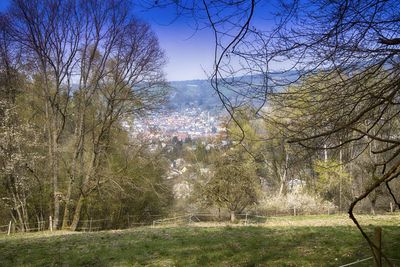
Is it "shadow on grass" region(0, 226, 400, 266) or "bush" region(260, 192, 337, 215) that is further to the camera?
"bush" region(260, 192, 337, 215)

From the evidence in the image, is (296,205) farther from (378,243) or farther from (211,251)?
(378,243)

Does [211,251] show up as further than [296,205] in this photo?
No

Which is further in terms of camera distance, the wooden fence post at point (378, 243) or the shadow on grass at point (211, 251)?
the shadow on grass at point (211, 251)

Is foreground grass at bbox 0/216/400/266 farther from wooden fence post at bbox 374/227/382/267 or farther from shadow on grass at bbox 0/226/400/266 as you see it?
wooden fence post at bbox 374/227/382/267

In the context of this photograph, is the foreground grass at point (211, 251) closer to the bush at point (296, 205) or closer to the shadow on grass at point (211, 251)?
the shadow on grass at point (211, 251)

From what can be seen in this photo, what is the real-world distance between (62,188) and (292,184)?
20.0 meters

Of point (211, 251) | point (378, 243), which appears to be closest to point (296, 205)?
point (211, 251)

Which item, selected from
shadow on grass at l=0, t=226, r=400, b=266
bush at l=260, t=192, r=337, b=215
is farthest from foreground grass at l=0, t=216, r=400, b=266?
bush at l=260, t=192, r=337, b=215

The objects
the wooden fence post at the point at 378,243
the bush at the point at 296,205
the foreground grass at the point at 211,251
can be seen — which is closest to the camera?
the wooden fence post at the point at 378,243

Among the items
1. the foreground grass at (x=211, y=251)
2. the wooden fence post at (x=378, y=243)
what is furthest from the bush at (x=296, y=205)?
the wooden fence post at (x=378, y=243)

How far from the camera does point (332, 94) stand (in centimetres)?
362

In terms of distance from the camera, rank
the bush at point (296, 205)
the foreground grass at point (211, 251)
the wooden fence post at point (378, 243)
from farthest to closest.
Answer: the bush at point (296, 205), the foreground grass at point (211, 251), the wooden fence post at point (378, 243)

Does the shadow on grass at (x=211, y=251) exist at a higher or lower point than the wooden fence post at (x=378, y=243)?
lower

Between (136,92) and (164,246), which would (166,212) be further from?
(164,246)
